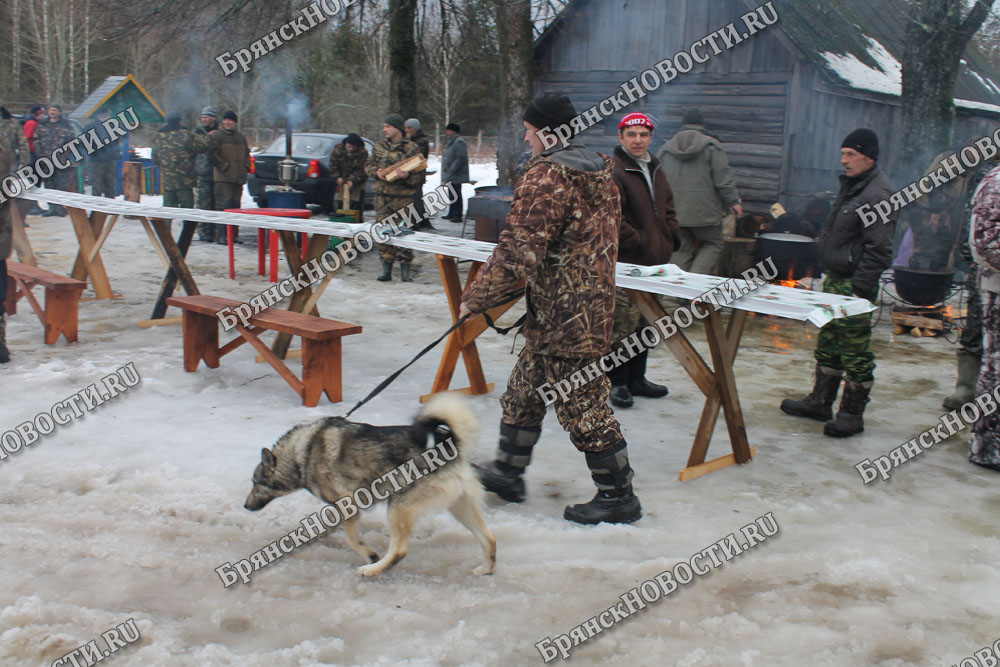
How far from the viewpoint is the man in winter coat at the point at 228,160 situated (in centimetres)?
1189

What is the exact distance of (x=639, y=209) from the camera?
497cm

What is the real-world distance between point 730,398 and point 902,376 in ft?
9.16

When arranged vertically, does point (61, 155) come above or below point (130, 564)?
above

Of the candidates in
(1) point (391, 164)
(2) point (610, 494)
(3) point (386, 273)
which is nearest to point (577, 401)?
(2) point (610, 494)

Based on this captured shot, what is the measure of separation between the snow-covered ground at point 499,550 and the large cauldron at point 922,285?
211 centimetres

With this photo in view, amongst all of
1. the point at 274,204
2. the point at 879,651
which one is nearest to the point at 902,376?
the point at 879,651

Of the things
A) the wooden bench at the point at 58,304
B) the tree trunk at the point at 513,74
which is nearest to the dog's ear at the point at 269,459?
the wooden bench at the point at 58,304

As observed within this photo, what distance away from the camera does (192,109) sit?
32469 millimetres

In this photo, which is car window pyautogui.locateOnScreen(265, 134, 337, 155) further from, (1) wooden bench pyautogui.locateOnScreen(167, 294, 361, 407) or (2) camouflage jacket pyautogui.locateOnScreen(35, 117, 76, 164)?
(1) wooden bench pyautogui.locateOnScreen(167, 294, 361, 407)

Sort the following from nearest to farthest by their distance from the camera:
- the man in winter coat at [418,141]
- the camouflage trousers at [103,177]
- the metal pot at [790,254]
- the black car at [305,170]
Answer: the metal pot at [790,254] → the man in winter coat at [418,141] → the black car at [305,170] → the camouflage trousers at [103,177]

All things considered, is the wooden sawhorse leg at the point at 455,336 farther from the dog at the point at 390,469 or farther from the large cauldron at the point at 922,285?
the large cauldron at the point at 922,285

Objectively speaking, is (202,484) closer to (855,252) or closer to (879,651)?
(879,651)

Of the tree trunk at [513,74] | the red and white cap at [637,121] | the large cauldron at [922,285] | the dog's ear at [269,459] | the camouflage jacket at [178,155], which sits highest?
the tree trunk at [513,74]

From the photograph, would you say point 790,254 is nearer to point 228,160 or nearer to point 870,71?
point 870,71
